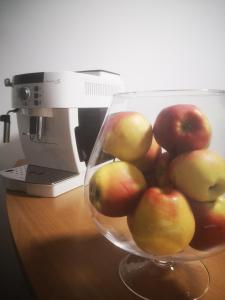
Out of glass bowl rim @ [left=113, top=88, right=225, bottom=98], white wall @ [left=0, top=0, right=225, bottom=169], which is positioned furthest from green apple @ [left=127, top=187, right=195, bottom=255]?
white wall @ [left=0, top=0, right=225, bottom=169]

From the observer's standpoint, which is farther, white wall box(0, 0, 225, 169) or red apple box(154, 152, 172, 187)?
white wall box(0, 0, 225, 169)

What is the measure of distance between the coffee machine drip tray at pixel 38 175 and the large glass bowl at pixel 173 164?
0.31 meters

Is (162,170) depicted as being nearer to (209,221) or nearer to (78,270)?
(209,221)

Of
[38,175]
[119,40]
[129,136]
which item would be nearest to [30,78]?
[38,175]

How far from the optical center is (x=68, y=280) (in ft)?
0.97

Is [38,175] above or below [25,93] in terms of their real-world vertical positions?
below

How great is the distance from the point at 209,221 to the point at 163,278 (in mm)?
115

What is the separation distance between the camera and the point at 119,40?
41.0 inches

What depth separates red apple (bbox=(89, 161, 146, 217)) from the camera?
0.24m

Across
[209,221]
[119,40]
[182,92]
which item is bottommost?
[209,221]

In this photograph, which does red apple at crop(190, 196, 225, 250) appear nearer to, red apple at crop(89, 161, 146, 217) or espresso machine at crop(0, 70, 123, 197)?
red apple at crop(89, 161, 146, 217)

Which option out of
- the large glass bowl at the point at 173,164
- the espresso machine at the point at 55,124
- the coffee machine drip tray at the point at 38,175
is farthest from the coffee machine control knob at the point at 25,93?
the large glass bowl at the point at 173,164

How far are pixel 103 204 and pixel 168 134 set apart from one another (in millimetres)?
104

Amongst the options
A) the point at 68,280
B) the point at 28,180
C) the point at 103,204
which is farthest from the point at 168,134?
the point at 28,180
